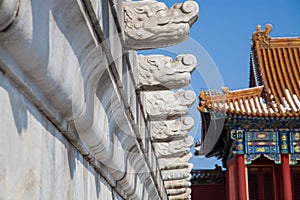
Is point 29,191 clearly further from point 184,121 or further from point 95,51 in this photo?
point 184,121

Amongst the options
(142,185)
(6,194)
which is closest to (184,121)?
(142,185)

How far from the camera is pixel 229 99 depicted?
766 inches

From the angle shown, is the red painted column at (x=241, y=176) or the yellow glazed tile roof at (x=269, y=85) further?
the red painted column at (x=241, y=176)

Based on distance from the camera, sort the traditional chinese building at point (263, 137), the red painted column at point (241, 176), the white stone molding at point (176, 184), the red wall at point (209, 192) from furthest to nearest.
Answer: the red wall at point (209, 192) < the red painted column at point (241, 176) < the traditional chinese building at point (263, 137) < the white stone molding at point (176, 184)

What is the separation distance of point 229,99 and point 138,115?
14.7 m

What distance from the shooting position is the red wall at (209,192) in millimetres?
20609

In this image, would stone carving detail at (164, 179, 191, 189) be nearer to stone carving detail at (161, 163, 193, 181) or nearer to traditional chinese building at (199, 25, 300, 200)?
stone carving detail at (161, 163, 193, 181)

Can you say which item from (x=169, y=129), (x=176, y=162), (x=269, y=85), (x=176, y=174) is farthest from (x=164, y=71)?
(x=269, y=85)

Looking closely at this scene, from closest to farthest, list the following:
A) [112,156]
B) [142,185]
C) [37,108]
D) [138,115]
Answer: [37,108], [112,156], [138,115], [142,185]

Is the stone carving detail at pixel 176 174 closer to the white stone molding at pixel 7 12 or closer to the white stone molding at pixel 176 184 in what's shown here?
the white stone molding at pixel 176 184

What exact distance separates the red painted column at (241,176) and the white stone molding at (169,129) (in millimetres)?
12679

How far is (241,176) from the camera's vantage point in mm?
19344

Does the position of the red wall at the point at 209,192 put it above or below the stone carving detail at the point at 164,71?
below

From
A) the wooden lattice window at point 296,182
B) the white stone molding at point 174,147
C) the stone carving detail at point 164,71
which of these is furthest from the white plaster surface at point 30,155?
the wooden lattice window at point 296,182
